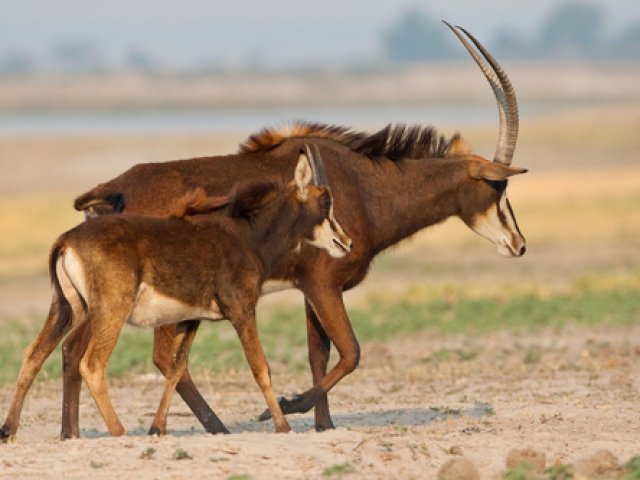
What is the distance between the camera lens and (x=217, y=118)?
3302 inches

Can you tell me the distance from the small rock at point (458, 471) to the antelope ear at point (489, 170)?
318cm

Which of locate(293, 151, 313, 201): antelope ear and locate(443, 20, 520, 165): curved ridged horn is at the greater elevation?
locate(443, 20, 520, 165): curved ridged horn

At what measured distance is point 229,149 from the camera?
154ft

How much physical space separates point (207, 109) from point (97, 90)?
2811cm

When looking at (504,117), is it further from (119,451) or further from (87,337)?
(119,451)

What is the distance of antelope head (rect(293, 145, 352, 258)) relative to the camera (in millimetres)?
9672

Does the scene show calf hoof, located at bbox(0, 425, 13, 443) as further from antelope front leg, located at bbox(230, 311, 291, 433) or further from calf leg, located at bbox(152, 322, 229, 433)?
antelope front leg, located at bbox(230, 311, 291, 433)

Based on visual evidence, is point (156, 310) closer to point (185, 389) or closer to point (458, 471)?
point (185, 389)

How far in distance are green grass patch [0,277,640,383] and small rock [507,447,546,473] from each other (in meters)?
5.44

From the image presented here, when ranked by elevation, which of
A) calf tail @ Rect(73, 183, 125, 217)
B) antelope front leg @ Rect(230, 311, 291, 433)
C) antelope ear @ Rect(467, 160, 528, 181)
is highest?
antelope ear @ Rect(467, 160, 528, 181)

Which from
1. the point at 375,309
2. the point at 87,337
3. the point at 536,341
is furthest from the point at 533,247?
the point at 87,337

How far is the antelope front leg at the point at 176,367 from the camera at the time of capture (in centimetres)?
940

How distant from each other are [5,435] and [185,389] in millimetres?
1398

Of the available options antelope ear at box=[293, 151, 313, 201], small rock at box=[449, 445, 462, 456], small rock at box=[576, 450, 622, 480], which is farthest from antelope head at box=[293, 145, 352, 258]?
small rock at box=[576, 450, 622, 480]
